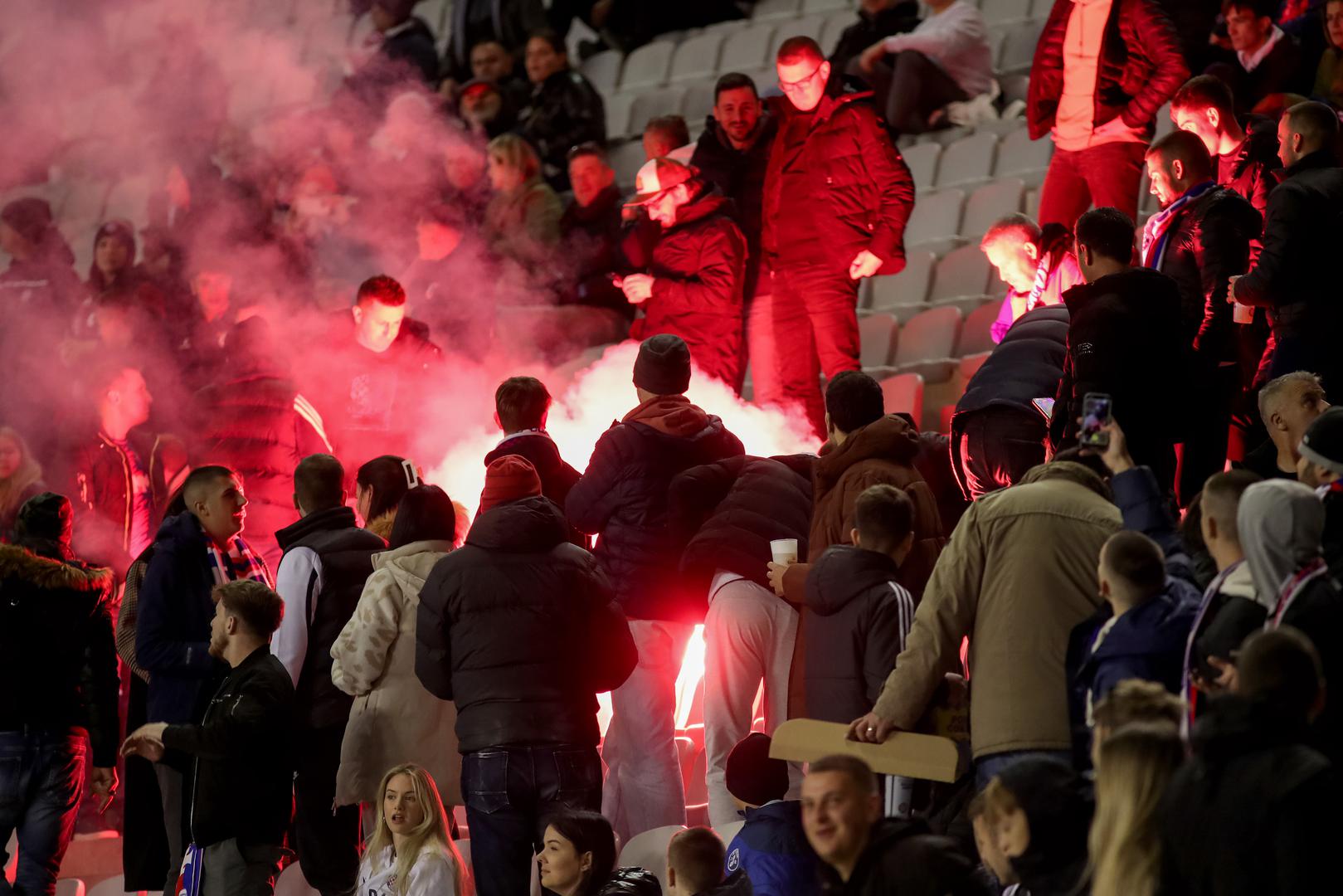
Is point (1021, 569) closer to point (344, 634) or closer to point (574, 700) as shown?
point (574, 700)

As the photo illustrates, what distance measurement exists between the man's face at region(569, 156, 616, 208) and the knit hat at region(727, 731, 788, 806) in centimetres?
565

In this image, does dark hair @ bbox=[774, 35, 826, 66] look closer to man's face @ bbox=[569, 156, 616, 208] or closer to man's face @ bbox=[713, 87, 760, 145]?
man's face @ bbox=[713, 87, 760, 145]

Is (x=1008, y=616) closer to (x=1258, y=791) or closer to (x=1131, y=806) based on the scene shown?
(x=1131, y=806)

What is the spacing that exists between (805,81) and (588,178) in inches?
74.1

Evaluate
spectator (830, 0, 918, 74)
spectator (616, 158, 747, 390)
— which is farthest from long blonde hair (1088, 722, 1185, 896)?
spectator (830, 0, 918, 74)

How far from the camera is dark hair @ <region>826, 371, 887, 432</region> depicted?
20.5ft

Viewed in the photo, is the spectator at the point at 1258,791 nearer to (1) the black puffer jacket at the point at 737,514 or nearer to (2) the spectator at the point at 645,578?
(1) the black puffer jacket at the point at 737,514

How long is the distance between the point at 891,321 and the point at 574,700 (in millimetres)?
5297

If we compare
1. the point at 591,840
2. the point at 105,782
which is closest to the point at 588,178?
the point at 105,782

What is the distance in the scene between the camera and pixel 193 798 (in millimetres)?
5867

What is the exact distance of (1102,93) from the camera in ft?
29.2

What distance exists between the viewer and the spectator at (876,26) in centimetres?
1209

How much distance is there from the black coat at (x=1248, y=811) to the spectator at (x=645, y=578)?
2911mm

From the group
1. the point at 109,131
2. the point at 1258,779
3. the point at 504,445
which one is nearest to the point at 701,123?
the point at 109,131
